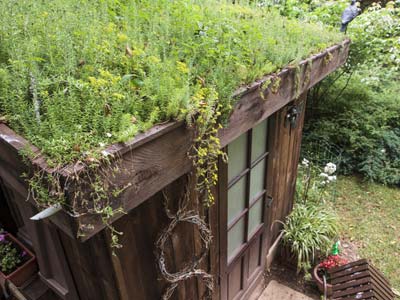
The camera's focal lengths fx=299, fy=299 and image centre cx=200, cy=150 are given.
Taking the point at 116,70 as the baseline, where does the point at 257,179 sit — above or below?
below

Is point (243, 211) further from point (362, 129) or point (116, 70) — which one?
point (362, 129)

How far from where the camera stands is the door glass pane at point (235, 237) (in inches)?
111

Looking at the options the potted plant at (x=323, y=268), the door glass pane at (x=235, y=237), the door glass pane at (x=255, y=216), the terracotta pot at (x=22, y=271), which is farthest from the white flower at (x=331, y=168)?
the terracotta pot at (x=22, y=271)

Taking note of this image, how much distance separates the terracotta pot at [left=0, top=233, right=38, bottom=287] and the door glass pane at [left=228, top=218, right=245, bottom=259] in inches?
63.8

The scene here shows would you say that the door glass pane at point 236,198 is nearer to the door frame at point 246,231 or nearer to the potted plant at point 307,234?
the door frame at point 246,231

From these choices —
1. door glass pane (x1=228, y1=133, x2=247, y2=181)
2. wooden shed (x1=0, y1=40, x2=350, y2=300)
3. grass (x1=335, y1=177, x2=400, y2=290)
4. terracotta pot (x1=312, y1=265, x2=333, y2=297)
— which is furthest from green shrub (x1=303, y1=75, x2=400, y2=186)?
door glass pane (x1=228, y1=133, x2=247, y2=181)

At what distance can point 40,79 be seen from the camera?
4.13ft

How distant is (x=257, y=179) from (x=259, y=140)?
0.45 meters

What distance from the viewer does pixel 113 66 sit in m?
1.51

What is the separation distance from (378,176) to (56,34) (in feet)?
20.7

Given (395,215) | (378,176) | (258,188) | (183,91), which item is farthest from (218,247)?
(378,176)

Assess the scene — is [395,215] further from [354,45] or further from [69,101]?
[69,101]

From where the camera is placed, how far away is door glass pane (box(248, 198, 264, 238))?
10.3 feet

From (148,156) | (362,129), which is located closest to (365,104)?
(362,129)
